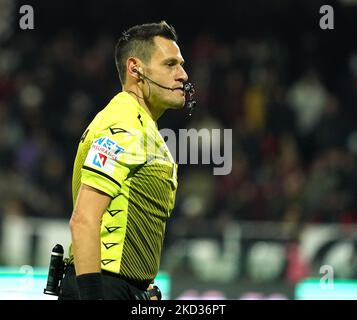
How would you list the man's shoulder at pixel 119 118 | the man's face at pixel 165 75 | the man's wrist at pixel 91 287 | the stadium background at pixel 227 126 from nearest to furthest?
the man's wrist at pixel 91 287, the man's shoulder at pixel 119 118, the man's face at pixel 165 75, the stadium background at pixel 227 126

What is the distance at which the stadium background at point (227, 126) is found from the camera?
995cm

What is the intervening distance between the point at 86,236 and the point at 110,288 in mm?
308

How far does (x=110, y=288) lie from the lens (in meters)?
4.04

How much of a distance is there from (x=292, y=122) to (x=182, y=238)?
2965 mm

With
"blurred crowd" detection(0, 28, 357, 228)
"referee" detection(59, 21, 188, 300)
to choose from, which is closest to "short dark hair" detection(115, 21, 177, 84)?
"referee" detection(59, 21, 188, 300)

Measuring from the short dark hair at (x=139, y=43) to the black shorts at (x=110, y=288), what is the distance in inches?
37.4

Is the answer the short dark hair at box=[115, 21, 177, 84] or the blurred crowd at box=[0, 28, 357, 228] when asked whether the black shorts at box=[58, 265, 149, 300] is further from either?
the blurred crowd at box=[0, 28, 357, 228]

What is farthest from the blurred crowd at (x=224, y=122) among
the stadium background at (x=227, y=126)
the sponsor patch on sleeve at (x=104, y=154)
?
the sponsor patch on sleeve at (x=104, y=154)

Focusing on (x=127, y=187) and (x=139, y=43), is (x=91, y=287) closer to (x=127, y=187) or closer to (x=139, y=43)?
(x=127, y=187)

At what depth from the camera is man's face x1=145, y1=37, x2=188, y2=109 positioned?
176 inches

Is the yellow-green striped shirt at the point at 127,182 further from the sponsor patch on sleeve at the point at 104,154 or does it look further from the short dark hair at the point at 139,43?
the short dark hair at the point at 139,43

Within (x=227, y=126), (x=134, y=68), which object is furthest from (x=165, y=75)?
(x=227, y=126)

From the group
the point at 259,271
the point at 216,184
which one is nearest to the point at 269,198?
the point at 216,184
